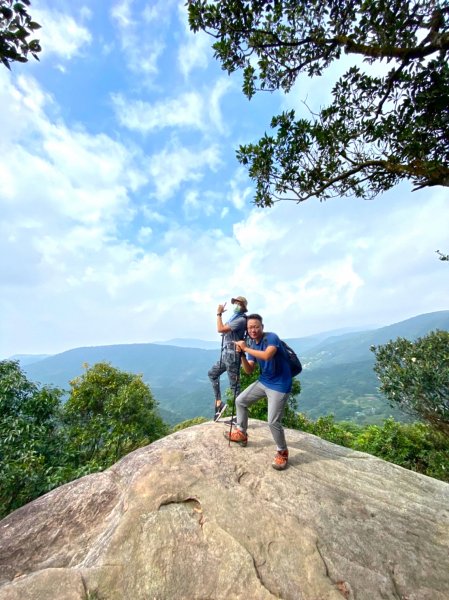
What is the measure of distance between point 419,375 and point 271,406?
29.6 ft

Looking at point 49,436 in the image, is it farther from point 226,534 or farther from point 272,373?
point 272,373

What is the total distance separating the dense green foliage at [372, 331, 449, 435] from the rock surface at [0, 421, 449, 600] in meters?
5.18

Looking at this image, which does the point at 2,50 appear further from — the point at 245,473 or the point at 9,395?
the point at 9,395

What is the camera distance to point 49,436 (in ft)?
54.2

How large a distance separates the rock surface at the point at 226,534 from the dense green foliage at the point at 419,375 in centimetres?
518

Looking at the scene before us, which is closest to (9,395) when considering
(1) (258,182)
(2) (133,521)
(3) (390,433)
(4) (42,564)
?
(4) (42,564)

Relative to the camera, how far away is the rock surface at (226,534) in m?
4.96

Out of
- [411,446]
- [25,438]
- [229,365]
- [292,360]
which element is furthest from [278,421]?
[411,446]

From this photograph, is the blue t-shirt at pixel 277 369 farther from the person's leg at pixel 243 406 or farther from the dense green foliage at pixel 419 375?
the dense green foliage at pixel 419 375

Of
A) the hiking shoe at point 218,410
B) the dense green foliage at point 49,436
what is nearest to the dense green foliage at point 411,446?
the hiking shoe at point 218,410

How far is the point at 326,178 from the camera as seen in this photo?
380 inches

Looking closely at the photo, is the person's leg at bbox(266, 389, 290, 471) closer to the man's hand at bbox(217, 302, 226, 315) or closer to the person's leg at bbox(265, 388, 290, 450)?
the person's leg at bbox(265, 388, 290, 450)

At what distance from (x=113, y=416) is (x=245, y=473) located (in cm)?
2503

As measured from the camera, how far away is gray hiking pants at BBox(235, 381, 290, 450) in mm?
7152
